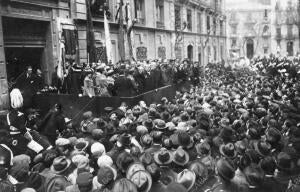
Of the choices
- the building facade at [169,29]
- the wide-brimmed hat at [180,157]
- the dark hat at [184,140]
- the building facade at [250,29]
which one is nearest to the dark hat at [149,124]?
the dark hat at [184,140]

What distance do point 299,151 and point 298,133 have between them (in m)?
0.72

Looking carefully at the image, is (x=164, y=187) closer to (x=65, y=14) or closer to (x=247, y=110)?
(x=247, y=110)

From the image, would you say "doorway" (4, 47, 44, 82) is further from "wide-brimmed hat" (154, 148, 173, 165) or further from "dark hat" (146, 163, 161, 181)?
"dark hat" (146, 163, 161, 181)

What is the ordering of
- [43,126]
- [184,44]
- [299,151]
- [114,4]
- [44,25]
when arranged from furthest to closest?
[184,44] → [114,4] → [44,25] → [43,126] → [299,151]

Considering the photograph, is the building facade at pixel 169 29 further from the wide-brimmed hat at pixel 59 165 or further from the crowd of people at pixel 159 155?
the wide-brimmed hat at pixel 59 165

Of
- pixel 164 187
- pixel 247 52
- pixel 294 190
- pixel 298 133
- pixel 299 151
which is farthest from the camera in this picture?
pixel 247 52

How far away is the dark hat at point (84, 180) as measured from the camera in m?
4.98

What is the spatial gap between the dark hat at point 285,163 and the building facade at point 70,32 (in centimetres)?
913

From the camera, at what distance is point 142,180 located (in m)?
4.89

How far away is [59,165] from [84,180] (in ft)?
2.61

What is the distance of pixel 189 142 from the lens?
6.33 metres

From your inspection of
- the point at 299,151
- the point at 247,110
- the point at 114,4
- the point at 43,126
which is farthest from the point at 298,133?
the point at 114,4

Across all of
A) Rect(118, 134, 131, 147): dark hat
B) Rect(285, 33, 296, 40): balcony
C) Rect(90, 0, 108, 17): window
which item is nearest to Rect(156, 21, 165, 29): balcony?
Rect(90, 0, 108, 17): window

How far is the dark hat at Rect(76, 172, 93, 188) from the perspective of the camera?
498 cm
